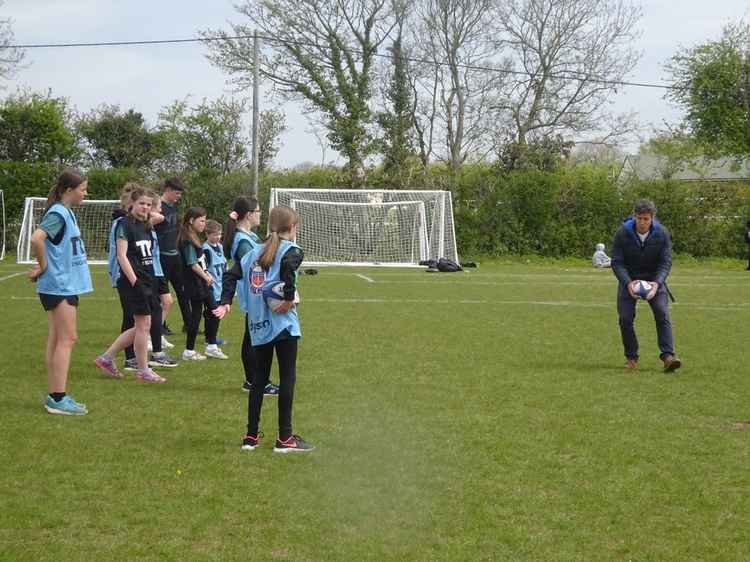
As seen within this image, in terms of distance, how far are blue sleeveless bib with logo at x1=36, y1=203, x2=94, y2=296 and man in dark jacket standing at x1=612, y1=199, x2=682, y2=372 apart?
5.17 metres

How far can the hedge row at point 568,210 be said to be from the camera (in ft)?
101

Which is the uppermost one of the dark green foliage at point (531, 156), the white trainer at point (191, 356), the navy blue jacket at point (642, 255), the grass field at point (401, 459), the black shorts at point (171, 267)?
the dark green foliage at point (531, 156)

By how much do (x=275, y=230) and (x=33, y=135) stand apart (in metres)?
29.8

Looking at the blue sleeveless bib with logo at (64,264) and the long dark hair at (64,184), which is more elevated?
the long dark hair at (64,184)

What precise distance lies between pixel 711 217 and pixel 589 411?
25.1 meters

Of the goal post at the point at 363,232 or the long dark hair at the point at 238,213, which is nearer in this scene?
the long dark hair at the point at 238,213

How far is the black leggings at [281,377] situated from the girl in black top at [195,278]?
3824mm

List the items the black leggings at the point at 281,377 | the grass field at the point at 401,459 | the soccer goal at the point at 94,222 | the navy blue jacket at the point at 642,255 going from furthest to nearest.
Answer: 1. the soccer goal at the point at 94,222
2. the navy blue jacket at the point at 642,255
3. the black leggings at the point at 281,377
4. the grass field at the point at 401,459

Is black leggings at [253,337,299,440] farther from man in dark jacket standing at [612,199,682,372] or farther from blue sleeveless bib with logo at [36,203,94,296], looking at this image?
man in dark jacket standing at [612,199,682,372]

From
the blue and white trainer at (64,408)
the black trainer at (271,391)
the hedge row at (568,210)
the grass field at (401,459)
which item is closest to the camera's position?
the grass field at (401,459)

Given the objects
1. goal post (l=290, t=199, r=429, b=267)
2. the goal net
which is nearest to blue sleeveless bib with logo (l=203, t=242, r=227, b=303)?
goal post (l=290, t=199, r=429, b=267)

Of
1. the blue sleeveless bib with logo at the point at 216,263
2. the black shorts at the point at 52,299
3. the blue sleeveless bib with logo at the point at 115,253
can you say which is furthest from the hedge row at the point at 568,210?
the black shorts at the point at 52,299

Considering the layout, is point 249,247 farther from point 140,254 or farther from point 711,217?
point 711,217

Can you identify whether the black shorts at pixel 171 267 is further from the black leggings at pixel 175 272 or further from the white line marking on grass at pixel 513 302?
the white line marking on grass at pixel 513 302
